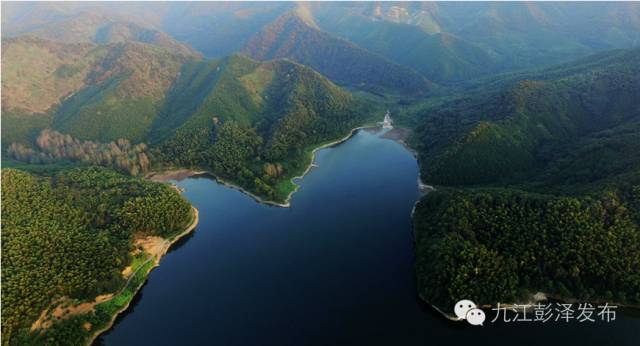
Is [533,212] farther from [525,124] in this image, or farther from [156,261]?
[156,261]

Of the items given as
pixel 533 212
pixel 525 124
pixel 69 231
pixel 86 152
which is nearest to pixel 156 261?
pixel 69 231

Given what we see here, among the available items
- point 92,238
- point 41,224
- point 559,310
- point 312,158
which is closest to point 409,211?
point 559,310

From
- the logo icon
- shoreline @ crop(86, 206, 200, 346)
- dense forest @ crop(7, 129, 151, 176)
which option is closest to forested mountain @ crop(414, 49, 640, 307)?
the logo icon

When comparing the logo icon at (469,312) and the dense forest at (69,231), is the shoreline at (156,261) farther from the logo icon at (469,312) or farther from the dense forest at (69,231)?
the logo icon at (469,312)

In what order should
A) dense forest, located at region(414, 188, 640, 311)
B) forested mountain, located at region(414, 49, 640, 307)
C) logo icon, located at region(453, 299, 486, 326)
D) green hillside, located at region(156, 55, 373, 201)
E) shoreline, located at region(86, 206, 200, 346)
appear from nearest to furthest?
logo icon, located at region(453, 299, 486, 326) → shoreline, located at region(86, 206, 200, 346) → dense forest, located at region(414, 188, 640, 311) → forested mountain, located at region(414, 49, 640, 307) → green hillside, located at region(156, 55, 373, 201)

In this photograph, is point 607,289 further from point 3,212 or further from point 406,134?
point 3,212

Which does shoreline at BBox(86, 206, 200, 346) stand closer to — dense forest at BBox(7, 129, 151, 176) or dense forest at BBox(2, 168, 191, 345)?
dense forest at BBox(2, 168, 191, 345)
